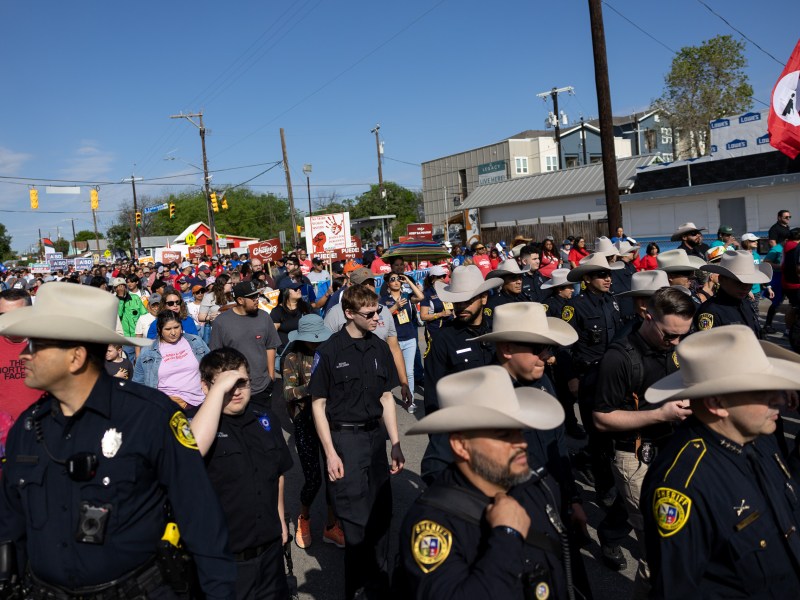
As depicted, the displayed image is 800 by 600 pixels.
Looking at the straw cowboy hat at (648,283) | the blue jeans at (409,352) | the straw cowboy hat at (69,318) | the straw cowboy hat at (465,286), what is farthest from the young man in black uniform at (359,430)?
the blue jeans at (409,352)

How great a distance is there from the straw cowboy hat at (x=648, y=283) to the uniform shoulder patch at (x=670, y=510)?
308cm

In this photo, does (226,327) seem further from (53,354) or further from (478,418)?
(478,418)

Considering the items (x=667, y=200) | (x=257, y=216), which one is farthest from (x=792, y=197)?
(x=257, y=216)

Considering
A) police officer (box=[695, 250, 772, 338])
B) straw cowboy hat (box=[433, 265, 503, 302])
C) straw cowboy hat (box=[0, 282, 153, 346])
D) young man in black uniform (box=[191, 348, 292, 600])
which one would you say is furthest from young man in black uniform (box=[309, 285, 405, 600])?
police officer (box=[695, 250, 772, 338])

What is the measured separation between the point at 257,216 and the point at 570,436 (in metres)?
108

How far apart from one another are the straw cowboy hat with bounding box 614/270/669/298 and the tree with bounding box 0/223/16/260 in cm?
11055

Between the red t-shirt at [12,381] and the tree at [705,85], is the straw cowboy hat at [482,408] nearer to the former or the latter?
the red t-shirt at [12,381]

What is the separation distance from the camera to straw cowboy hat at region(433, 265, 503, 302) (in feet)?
16.8

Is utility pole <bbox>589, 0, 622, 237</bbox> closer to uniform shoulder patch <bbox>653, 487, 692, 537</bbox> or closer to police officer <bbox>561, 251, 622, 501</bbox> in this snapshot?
police officer <bbox>561, 251, 622, 501</bbox>

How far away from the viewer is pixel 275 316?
860 centimetres

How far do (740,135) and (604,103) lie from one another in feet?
63.0

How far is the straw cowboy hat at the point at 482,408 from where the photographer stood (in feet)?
7.27

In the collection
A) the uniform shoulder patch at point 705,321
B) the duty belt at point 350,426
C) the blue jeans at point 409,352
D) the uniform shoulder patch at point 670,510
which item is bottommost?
the blue jeans at point 409,352

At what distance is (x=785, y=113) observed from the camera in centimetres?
1070
